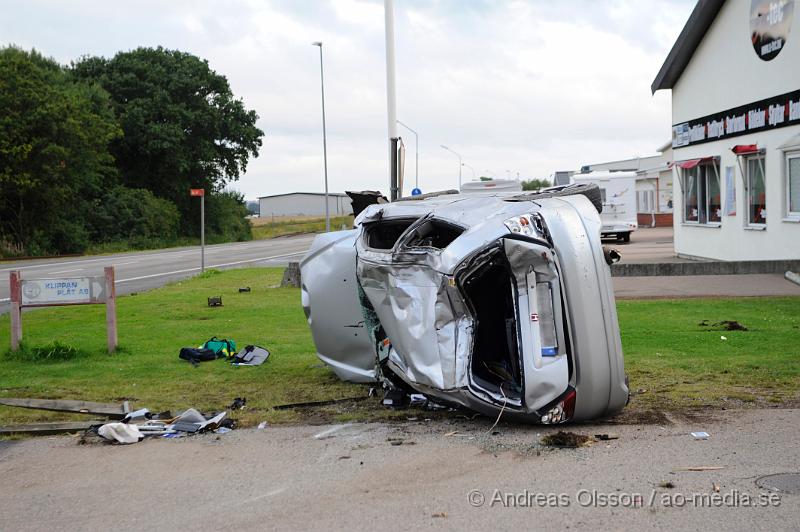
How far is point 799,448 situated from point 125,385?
6595mm

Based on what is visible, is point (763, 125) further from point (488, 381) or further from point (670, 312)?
point (488, 381)

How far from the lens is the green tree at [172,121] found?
61375 millimetres

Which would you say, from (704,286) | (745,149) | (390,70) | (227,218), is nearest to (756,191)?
(745,149)

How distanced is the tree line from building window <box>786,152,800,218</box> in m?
36.3

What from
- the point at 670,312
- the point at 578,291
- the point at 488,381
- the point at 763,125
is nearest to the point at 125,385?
the point at 488,381

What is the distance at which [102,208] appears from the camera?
54906 mm

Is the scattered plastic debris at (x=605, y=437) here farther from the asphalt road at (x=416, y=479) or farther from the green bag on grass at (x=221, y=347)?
the green bag on grass at (x=221, y=347)

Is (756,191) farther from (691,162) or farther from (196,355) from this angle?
(196,355)

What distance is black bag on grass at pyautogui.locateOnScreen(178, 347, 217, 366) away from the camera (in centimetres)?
1070

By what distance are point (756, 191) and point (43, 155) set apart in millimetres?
36492

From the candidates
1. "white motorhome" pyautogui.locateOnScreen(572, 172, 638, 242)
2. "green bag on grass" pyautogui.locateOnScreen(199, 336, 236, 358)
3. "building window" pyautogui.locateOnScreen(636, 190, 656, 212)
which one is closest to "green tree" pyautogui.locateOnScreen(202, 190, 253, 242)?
"building window" pyautogui.locateOnScreen(636, 190, 656, 212)

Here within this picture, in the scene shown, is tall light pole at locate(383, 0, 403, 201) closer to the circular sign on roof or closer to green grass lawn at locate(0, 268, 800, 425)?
green grass lawn at locate(0, 268, 800, 425)

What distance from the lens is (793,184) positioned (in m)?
19.4

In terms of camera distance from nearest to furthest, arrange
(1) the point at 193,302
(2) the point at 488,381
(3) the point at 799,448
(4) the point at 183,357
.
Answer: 1. (3) the point at 799,448
2. (2) the point at 488,381
3. (4) the point at 183,357
4. (1) the point at 193,302
